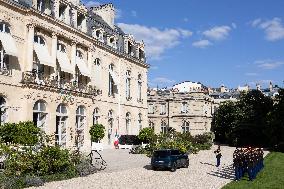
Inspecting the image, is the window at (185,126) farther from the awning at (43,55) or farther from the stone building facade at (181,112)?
the awning at (43,55)

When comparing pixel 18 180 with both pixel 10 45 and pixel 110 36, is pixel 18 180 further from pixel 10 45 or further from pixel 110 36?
pixel 110 36

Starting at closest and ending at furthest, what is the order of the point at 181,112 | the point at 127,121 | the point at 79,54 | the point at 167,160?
the point at 167,160, the point at 79,54, the point at 127,121, the point at 181,112

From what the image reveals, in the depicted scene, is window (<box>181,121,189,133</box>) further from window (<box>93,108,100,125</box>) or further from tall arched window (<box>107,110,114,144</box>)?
window (<box>93,108,100,125</box>)

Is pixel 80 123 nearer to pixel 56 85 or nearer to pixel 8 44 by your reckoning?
pixel 56 85

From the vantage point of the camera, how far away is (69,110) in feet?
112

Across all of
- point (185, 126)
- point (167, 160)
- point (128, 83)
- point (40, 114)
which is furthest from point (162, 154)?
point (185, 126)

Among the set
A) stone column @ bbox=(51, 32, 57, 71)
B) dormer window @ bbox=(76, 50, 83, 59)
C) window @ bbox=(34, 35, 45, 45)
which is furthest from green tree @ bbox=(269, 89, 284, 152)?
window @ bbox=(34, 35, 45, 45)

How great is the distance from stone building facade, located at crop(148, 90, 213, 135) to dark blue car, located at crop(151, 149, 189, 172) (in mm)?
38000

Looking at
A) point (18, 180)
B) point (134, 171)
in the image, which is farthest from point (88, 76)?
point (18, 180)

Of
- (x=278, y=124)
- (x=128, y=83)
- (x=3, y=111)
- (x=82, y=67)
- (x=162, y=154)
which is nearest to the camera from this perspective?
(x=162, y=154)

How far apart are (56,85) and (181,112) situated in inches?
1416

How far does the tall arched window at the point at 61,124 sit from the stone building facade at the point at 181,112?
1312 inches

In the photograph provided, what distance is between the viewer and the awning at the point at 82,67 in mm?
36784

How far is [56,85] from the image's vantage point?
32.2 meters
